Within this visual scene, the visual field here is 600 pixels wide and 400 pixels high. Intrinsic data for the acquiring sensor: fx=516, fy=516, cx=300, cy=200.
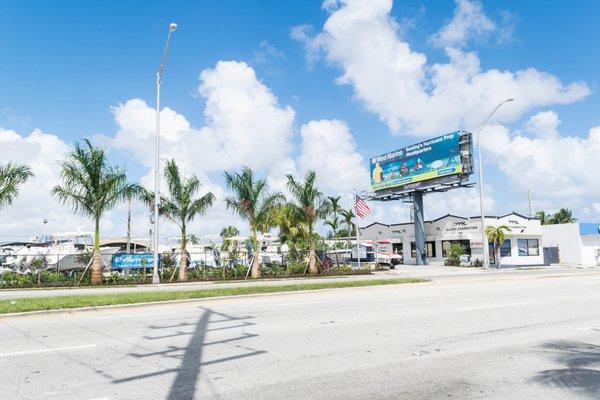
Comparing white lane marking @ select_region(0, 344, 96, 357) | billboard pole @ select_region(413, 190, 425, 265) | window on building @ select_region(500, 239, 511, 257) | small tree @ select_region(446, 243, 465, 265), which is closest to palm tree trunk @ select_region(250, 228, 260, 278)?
white lane marking @ select_region(0, 344, 96, 357)

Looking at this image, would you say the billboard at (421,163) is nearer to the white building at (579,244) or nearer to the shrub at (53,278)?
the white building at (579,244)

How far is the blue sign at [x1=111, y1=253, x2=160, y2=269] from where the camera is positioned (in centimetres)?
2739

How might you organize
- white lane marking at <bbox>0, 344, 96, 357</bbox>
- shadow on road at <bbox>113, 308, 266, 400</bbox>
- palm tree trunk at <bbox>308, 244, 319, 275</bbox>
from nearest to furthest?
shadow on road at <bbox>113, 308, 266, 400</bbox> < white lane marking at <bbox>0, 344, 96, 357</bbox> < palm tree trunk at <bbox>308, 244, 319, 275</bbox>

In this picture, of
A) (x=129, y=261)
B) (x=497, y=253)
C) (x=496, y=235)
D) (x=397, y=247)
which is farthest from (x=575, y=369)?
(x=397, y=247)

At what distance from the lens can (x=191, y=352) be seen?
313 inches

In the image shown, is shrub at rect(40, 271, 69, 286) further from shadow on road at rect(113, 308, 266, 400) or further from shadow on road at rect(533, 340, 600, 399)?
shadow on road at rect(533, 340, 600, 399)

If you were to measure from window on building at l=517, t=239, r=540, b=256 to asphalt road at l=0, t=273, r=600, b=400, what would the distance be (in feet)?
124

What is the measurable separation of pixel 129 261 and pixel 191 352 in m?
20.9

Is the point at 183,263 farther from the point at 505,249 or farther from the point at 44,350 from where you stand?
the point at 505,249

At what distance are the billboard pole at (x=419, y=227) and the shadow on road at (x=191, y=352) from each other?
40.3 metres

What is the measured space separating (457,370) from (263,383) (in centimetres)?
259

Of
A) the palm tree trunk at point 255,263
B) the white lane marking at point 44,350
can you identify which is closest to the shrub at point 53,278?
the palm tree trunk at point 255,263

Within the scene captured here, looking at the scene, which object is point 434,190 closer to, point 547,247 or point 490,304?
point 547,247

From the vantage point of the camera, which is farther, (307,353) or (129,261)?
(129,261)
